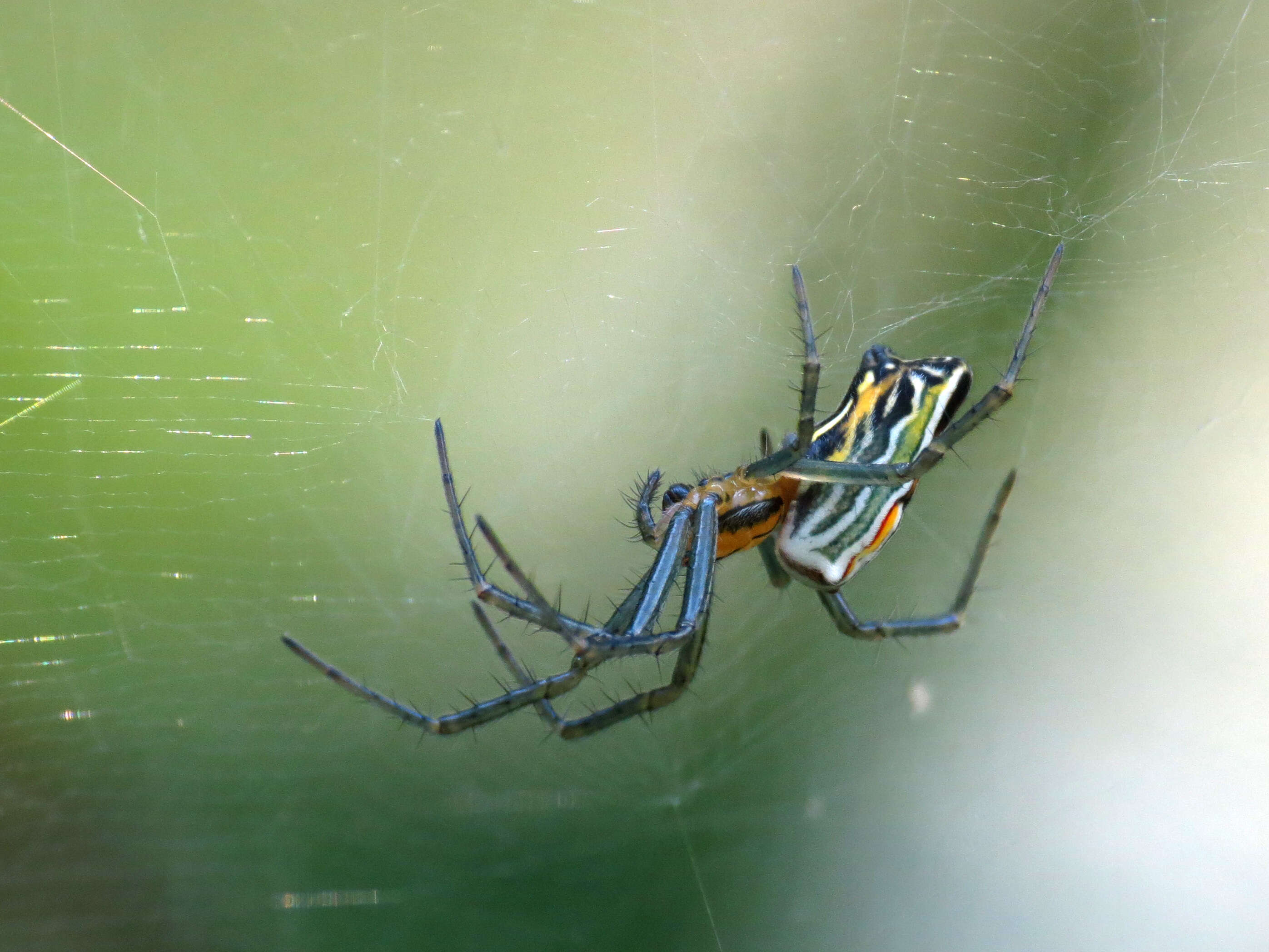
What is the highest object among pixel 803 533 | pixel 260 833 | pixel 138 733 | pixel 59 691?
pixel 803 533

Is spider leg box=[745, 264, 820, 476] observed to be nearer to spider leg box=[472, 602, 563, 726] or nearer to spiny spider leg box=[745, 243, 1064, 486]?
spiny spider leg box=[745, 243, 1064, 486]

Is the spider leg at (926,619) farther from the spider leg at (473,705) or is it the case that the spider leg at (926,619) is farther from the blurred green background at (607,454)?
the spider leg at (473,705)

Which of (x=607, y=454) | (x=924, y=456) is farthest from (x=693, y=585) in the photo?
(x=607, y=454)

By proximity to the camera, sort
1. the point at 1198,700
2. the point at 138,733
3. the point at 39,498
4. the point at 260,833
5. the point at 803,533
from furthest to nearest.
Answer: the point at 1198,700 < the point at 260,833 < the point at 138,733 < the point at 39,498 < the point at 803,533

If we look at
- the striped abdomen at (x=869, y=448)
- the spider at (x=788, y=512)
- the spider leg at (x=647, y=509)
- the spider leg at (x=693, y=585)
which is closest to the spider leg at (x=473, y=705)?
the spider at (x=788, y=512)

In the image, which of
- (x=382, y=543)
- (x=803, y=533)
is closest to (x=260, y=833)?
(x=382, y=543)

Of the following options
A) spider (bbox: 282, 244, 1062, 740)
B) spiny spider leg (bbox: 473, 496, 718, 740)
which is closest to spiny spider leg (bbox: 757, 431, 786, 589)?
spider (bbox: 282, 244, 1062, 740)

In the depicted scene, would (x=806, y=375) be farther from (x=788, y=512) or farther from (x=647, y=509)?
(x=647, y=509)

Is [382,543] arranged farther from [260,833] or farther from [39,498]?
[260,833]
